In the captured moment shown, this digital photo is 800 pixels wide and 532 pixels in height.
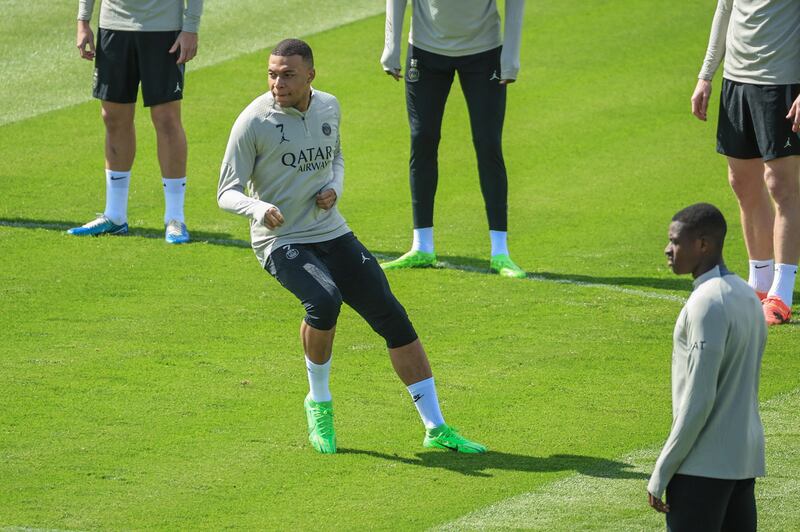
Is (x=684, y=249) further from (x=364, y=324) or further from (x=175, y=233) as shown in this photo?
(x=175, y=233)

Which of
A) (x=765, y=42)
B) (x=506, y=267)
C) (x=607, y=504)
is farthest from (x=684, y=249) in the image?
(x=506, y=267)

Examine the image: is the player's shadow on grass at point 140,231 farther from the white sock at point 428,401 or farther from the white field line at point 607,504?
the white field line at point 607,504

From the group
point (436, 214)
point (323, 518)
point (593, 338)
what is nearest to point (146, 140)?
point (436, 214)

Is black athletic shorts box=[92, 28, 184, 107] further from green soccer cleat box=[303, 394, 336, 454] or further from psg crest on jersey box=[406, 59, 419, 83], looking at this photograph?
green soccer cleat box=[303, 394, 336, 454]

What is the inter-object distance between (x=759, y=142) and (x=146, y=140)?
656 cm

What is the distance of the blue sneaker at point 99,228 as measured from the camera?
11406mm

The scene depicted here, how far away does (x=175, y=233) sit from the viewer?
37.1 ft

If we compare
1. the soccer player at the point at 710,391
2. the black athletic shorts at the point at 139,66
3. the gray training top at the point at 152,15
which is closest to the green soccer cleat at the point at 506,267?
the black athletic shorts at the point at 139,66

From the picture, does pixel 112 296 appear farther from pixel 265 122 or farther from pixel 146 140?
pixel 146 140

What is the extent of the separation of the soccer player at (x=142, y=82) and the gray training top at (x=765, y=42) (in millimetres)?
4043

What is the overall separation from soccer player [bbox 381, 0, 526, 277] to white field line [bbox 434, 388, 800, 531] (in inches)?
145

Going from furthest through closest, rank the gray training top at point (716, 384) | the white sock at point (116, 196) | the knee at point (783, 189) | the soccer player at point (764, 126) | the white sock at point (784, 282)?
the white sock at point (116, 196) → the white sock at point (784, 282) → the knee at point (783, 189) → the soccer player at point (764, 126) → the gray training top at point (716, 384)

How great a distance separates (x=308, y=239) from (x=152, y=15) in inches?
170

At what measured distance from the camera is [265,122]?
748 cm
